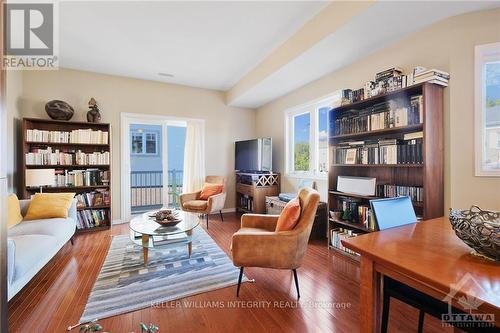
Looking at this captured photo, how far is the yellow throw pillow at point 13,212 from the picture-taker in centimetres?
241

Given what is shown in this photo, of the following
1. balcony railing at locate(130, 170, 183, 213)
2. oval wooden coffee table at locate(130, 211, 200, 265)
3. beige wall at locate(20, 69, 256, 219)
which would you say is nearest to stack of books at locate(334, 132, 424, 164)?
oval wooden coffee table at locate(130, 211, 200, 265)

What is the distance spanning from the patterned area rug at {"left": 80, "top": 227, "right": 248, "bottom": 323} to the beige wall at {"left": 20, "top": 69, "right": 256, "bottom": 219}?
6.57 feet

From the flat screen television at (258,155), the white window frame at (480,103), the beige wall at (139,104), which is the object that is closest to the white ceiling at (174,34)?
the beige wall at (139,104)

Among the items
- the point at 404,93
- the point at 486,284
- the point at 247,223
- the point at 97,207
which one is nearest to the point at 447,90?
the point at 404,93

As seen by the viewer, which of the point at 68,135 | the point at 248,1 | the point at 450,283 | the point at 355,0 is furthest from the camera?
the point at 68,135

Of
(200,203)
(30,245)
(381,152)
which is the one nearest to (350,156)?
(381,152)

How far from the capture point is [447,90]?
2068 mm

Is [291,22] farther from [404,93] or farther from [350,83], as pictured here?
[404,93]

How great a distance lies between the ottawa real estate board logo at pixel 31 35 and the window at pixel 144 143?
163cm

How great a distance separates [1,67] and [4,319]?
1.23 metres

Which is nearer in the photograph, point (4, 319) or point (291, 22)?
point (4, 319)

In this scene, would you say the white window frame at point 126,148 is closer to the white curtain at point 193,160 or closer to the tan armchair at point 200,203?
the white curtain at point 193,160

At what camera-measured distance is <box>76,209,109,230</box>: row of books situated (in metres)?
3.62

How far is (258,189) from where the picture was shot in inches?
167
